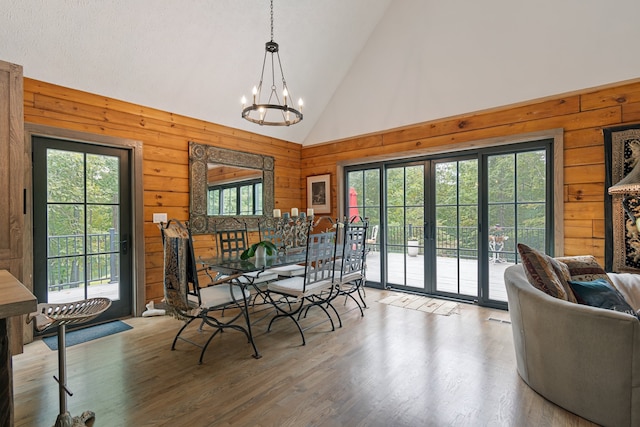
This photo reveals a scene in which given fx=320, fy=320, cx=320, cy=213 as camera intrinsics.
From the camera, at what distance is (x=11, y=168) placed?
228 centimetres

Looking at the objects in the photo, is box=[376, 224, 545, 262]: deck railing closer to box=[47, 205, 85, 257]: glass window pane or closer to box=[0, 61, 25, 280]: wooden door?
box=[47, 205, 85, 257]: glass window pane

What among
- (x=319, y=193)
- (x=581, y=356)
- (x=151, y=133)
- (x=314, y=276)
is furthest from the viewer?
(x=319, y=193)

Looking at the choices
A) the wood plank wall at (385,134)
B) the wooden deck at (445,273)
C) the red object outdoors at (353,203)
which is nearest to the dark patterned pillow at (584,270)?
the wood plank wall at (385,134)

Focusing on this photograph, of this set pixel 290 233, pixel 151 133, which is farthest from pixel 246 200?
pixel 151 133

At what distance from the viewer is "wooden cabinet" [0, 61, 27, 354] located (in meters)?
2.24

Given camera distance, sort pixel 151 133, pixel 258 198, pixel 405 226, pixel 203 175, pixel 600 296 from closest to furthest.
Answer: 1. pixel 600 296
2. pixel 151 133
3. pixel 203 175
4. pixel 405 226
5. pixel 258 198

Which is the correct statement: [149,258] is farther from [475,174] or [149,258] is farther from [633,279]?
[633,279]

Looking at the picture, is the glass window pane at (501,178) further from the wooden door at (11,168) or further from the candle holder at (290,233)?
the wooden door at (11,168)

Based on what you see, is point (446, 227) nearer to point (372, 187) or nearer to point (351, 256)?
point (372, 187)

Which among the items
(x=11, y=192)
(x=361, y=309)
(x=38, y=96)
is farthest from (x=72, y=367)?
(x=361, y=309)

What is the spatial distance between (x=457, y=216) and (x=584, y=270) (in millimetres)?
1698

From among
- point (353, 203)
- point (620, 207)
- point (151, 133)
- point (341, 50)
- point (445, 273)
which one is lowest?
point (445, 273)

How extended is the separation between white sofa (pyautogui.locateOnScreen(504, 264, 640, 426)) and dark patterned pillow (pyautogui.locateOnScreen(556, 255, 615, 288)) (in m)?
0.77

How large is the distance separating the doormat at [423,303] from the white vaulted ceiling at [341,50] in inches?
94.8
